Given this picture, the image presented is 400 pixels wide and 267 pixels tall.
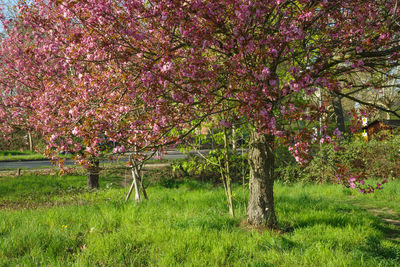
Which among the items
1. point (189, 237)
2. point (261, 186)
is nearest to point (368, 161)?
point (261, 186)

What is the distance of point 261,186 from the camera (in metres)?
4.90

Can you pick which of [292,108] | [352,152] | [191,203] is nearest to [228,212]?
[191,203]

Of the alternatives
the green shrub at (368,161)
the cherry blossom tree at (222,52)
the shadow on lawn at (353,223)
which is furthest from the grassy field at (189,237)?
the green shrub at (368,161)

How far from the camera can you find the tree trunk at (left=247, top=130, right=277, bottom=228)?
485 centimetres

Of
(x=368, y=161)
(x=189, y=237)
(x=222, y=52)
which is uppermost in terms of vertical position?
(x=222, y=52)

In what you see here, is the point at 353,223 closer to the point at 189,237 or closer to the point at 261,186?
the point at 261,186

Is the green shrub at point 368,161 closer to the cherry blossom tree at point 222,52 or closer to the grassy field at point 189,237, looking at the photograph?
the grassy field at point 189,237

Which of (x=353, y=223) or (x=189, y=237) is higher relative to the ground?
(x=189, y=237)

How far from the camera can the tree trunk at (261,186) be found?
485cm

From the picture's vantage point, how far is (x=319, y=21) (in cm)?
396

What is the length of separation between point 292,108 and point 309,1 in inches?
56.1

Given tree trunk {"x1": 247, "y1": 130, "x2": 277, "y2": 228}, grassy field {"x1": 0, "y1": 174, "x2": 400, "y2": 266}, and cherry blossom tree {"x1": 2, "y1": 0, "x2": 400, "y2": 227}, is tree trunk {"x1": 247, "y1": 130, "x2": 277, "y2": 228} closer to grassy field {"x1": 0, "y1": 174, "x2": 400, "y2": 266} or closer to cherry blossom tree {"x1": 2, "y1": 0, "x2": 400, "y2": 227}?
grassy field {"x1": 0, "y1": 174, "x2": 400, "y2": 266}

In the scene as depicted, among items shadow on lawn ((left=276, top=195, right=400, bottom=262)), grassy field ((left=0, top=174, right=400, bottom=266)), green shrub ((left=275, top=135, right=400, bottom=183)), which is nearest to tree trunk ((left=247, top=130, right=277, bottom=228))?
grassy field ((left=0, top=174, right=400, bottom=266))

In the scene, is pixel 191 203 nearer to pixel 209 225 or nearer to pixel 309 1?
pixel 209 225
